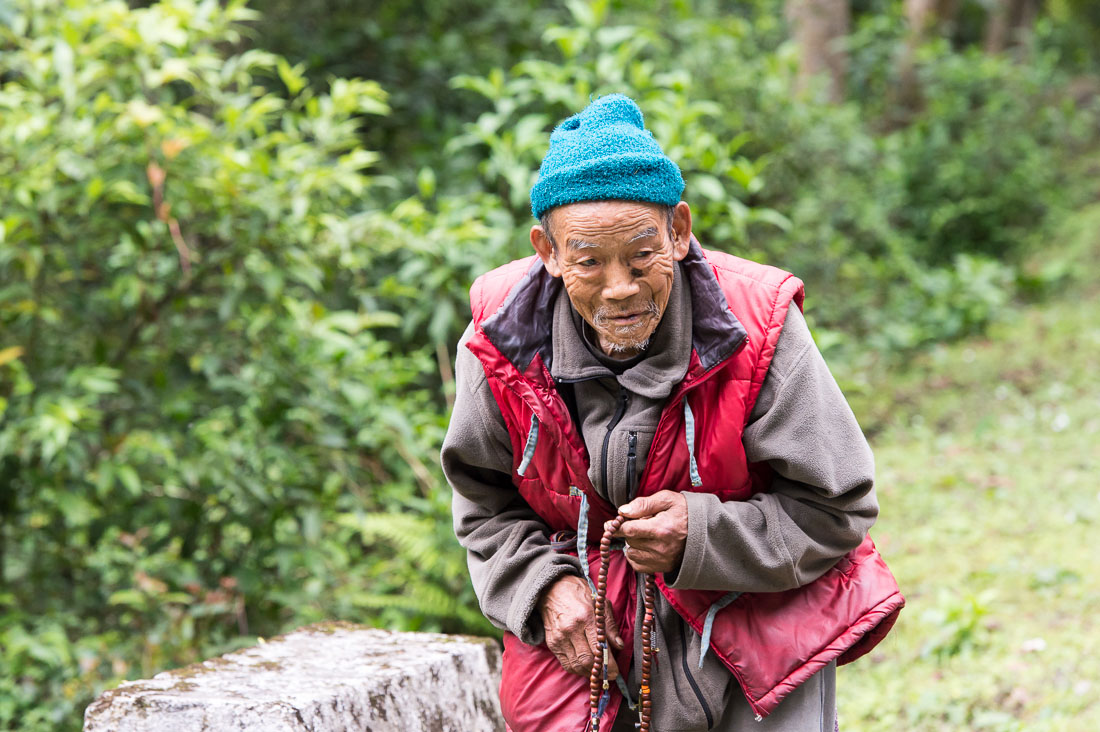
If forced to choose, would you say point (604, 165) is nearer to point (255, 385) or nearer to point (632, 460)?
point (632, 460)

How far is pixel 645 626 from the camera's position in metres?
1.99

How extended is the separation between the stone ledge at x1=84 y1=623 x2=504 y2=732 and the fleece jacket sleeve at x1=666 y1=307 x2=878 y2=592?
3.30 ft

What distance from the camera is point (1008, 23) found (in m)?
15.3

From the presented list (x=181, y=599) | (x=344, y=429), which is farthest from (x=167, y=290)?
(x=181, y=599)

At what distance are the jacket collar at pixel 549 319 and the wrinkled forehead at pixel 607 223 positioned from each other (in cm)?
17

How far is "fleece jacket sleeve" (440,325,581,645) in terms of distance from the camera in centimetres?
208

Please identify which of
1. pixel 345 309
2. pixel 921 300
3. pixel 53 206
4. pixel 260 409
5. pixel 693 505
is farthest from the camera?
pixel 921 300

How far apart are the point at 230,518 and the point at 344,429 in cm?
56

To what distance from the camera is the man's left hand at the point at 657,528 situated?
1.86 meters

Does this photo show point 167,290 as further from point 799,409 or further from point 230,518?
point 799,409

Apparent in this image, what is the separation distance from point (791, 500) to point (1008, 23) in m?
15.9

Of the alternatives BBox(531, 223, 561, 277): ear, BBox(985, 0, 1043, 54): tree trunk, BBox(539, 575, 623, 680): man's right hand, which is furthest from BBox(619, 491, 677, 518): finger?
BBox(985, 0, 1043, 54): tree trunk

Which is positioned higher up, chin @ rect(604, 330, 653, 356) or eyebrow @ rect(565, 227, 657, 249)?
eyebrow @ rect(565, 227, 657, 249)

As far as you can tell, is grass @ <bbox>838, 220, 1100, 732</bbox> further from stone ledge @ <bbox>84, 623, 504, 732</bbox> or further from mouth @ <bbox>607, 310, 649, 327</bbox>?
mouth @ <bbox>607, 310, 649, 327</bbox>
